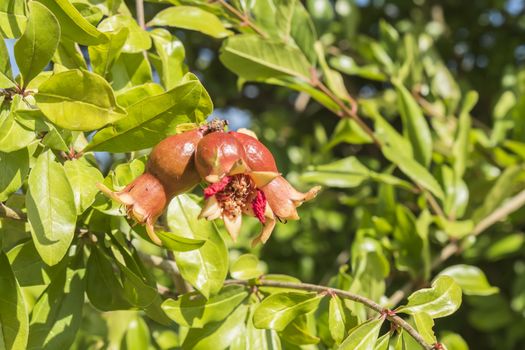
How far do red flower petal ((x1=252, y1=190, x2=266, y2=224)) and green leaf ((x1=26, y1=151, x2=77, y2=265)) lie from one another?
228 millimetres

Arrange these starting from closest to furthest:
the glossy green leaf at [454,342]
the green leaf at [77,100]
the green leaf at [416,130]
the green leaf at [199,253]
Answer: the green leaf at [77,100] < the green leaf at [199,253] < the glossy green leaf at [454,342] < the green leaf at [416,130]

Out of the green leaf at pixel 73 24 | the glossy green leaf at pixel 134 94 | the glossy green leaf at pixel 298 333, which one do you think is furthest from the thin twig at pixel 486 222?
the green leaf at pixel 73 24

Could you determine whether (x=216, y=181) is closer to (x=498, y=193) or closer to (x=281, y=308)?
(x=281, y=308)

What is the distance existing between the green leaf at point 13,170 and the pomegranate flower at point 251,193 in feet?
0.78

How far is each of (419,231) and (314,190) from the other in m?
0.68

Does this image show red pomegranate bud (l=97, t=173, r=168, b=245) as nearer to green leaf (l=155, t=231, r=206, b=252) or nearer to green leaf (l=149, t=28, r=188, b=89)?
green leaf (l=155, t=231, r=206, b=252)

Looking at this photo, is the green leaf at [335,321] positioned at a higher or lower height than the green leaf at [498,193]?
higher

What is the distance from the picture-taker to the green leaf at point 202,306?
1.02 meters

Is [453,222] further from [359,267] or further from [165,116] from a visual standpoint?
[165,116]

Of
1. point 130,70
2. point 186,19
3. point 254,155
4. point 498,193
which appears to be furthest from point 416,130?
point 254,155

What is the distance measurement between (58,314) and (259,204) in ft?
1.39

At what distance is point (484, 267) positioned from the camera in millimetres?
2461

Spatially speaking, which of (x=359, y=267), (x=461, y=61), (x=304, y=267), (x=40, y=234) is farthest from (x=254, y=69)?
(x=461, y=61)

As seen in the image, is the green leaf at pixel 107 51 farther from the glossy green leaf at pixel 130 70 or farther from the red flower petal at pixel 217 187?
the red flower petal at pixel 217 187
